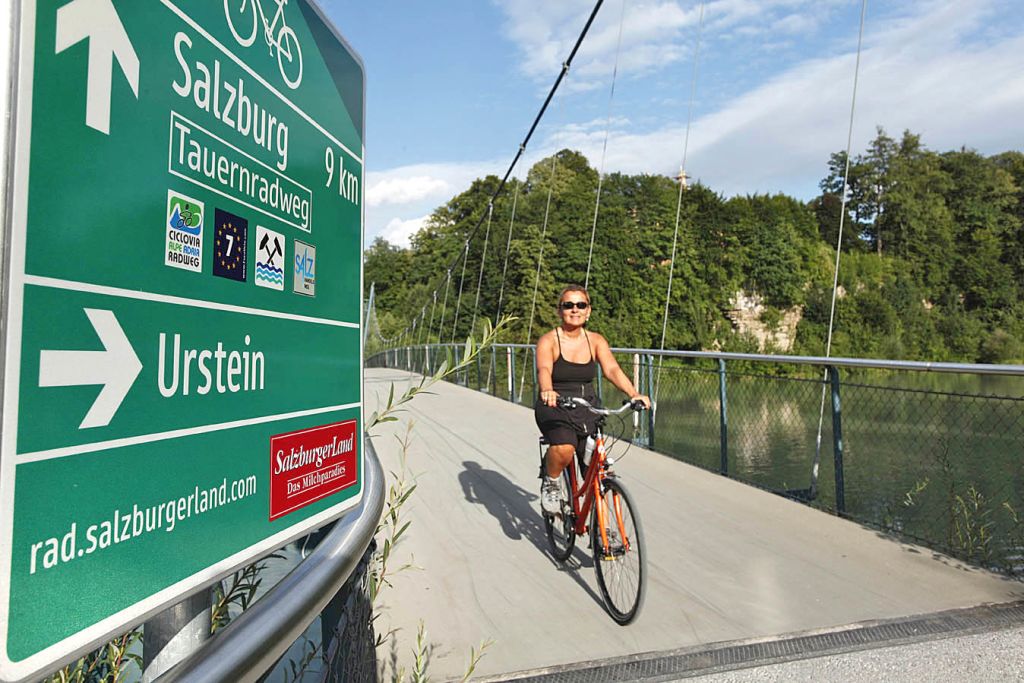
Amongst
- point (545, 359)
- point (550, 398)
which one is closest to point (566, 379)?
point (545, 359)

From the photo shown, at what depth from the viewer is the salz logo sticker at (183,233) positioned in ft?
2.21

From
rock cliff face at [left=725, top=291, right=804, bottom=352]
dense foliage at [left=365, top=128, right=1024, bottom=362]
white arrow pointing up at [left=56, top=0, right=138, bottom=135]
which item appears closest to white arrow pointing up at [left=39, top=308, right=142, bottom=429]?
white arrow pointing up at [left=56, top=0, right=138, bottom=135]

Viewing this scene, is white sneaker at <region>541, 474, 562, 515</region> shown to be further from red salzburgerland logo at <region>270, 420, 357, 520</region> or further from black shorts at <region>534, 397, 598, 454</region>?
red salzburgerland logo at <region>270, 420, 357, 520</region>

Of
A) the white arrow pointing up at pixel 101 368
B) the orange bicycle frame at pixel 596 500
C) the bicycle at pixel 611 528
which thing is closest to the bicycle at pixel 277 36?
the white arrow pointing up at pixel 101 368

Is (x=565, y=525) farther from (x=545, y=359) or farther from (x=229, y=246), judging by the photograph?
(x=229, y=246)

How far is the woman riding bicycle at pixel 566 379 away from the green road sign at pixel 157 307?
2.33 metres

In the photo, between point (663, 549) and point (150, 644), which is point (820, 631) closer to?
point (663, 549)

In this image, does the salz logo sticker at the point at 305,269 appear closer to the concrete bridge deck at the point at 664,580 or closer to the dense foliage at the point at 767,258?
the concrete bridge deck at the point at 664,580

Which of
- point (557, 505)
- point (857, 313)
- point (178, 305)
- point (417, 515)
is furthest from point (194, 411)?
point (857, 313)

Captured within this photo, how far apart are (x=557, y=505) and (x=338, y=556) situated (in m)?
2.58

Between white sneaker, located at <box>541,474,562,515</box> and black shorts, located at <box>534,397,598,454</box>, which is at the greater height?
black shorts, located at <box>534,397,598,454</box>

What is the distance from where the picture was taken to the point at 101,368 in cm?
58

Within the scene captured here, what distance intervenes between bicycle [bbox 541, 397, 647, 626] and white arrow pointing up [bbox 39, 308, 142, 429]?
8.14ft

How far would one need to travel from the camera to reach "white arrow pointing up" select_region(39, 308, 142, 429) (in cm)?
53
